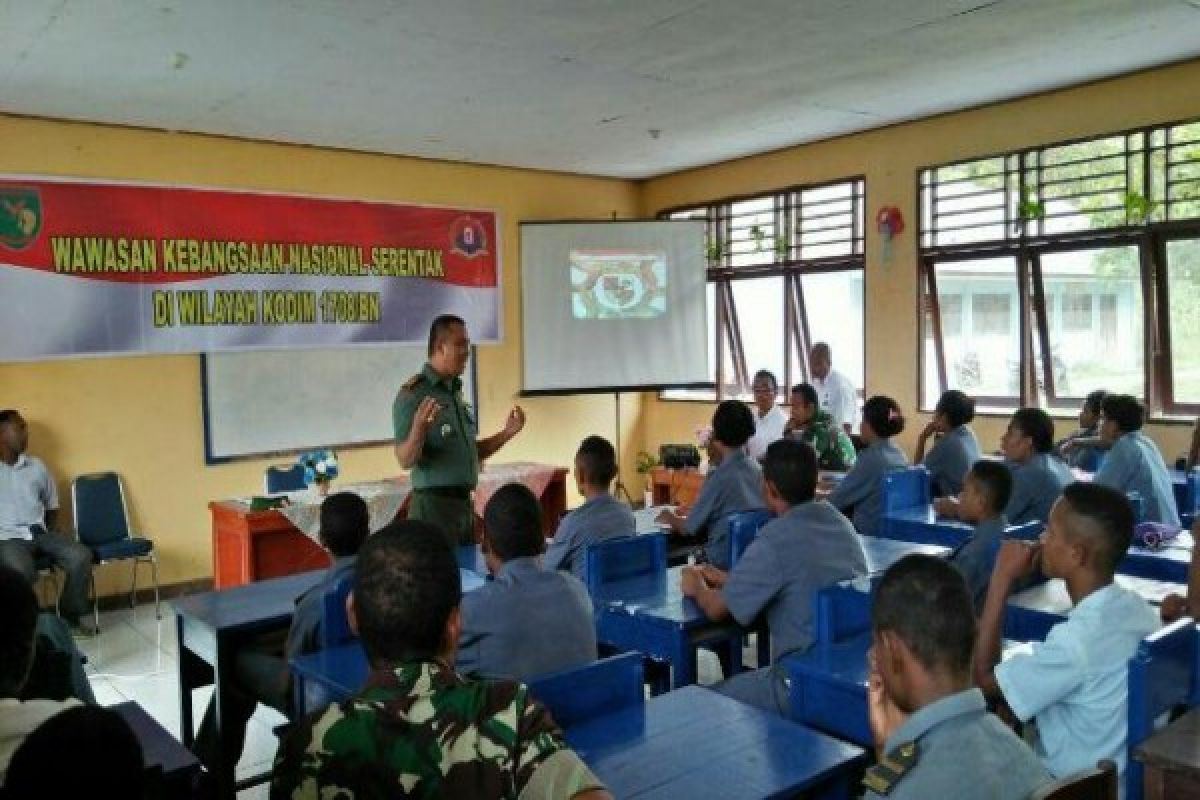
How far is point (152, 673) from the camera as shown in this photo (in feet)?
16.3

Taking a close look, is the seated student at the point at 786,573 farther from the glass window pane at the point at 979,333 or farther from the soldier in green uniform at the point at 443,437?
the glass window pane at the point at 979,333

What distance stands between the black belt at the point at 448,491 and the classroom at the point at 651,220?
0.32m

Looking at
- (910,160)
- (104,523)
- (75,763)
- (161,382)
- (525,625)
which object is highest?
(910,160)

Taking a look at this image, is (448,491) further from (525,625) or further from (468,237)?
(468,237)

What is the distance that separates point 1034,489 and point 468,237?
198 inches

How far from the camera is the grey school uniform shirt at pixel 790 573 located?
9.65 feet

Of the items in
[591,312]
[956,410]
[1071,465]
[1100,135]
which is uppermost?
[1100,135]

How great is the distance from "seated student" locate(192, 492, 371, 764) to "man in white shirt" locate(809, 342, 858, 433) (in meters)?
4.80

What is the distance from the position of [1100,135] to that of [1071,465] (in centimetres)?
203

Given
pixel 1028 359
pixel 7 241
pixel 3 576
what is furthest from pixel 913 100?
pixel 3 576

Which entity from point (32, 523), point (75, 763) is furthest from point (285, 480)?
point (75, 763)

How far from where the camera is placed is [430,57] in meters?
5.09

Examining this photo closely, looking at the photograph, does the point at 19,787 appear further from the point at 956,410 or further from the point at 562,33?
the point at 956,410

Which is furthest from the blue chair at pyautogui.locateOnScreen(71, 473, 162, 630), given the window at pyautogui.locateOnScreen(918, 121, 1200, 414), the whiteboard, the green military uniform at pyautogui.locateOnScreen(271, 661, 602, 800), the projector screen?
the window at pyautogui.locateOnScreen(918, 121, 1200, 414)
